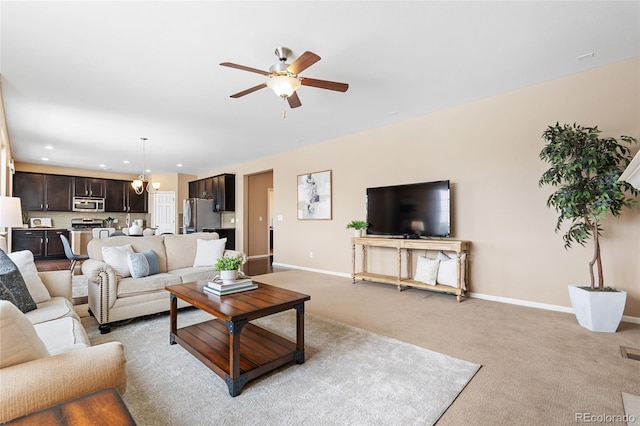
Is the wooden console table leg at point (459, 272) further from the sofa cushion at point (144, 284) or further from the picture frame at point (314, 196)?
the sofa cushion at point (144, 284)

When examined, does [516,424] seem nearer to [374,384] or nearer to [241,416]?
[374,384]

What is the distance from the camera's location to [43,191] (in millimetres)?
8219

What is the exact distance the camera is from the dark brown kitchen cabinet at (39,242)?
25.3 feet

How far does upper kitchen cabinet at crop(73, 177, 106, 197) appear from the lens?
875 cm

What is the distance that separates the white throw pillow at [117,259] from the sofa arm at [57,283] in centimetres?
54

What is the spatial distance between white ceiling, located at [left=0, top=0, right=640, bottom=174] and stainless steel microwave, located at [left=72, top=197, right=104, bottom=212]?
454 cm

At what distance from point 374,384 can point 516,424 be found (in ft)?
2.55

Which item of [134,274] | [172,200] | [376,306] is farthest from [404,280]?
[172,200]

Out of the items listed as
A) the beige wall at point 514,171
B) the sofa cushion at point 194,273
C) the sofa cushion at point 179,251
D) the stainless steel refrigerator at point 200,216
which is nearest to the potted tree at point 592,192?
the beige wall at point 514,171

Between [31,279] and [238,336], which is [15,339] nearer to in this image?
[238,336]

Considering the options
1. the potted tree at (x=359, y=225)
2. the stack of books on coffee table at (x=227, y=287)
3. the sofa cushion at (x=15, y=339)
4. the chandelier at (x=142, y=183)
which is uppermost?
the chandelier at (x=142, y=183)

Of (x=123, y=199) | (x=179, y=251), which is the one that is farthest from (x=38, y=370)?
(x=123, y=199)

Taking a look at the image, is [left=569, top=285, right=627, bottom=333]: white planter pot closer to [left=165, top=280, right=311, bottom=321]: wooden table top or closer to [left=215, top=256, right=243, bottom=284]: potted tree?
[left=165, top=280, right=311, bottom=321]: wooden table top

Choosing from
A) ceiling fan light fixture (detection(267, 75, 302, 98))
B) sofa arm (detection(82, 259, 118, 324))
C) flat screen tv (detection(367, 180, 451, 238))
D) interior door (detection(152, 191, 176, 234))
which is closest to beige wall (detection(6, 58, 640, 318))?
flat screen tv (detection(367, 180, 451, 238))
